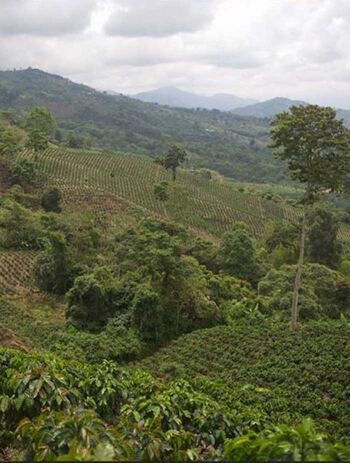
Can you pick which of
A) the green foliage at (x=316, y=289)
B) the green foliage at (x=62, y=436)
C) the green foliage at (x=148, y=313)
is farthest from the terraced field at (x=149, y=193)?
the green foliage at (x=62, y=436)

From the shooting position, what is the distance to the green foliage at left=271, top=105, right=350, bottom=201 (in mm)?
18703

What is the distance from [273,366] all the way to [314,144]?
327 inches

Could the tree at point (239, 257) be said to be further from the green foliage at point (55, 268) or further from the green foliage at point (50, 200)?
the green foliage at point (50, 200)

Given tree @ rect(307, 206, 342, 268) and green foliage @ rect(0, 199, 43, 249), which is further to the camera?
green foliage @ rect(0, 199, 43, 249)

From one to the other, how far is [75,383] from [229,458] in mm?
5540

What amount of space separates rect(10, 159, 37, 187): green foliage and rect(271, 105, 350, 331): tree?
143 feet

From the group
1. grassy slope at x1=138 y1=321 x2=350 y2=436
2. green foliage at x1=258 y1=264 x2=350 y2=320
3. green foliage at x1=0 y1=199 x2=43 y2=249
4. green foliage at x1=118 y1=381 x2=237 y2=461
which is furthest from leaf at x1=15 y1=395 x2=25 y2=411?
green foliage at x1=0 y1=199 x2=43 y2=249

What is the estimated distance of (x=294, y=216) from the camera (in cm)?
7694

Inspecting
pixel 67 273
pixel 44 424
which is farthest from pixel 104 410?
pixel 67 273

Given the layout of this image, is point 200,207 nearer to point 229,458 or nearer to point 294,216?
point 294,216

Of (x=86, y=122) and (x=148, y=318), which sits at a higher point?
(x=86, y=122)

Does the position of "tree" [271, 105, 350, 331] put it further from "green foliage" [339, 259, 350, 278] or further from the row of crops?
"green foliage" [339, 259, 350, 278]

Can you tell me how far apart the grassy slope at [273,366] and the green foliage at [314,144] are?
6076 mm

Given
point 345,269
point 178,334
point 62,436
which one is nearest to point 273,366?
point 178,334
